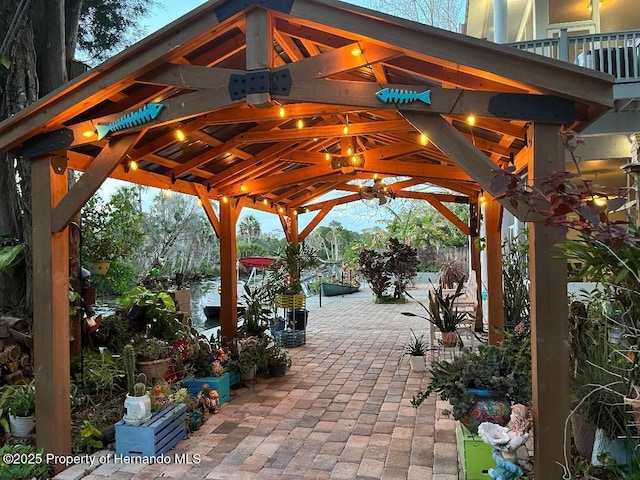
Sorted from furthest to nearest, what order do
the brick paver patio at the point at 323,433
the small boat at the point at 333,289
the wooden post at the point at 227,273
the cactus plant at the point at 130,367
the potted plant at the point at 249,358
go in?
1. the small boat at the point at 333,289
2. the wooden post at the point at 227,273
3. the potted plant at the point at 249,358
4. the cactus plant at the point at 130,367
5. the brick paver patio at the point at 323,433

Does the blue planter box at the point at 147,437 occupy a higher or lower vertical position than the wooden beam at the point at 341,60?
lower

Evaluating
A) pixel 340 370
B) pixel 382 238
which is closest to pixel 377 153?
pixel 340 370

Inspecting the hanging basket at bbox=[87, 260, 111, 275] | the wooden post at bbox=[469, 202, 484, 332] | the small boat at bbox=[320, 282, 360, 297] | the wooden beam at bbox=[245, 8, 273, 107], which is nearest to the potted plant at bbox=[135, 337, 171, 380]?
the hanging basket at bbox=[87, 260, 111, 275]

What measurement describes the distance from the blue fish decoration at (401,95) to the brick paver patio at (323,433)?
2307mm

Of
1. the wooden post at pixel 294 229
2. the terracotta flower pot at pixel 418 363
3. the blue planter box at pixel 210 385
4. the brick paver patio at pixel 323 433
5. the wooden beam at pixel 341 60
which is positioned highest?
the wooden beam at pixel 341 60

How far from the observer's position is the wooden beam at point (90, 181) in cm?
312

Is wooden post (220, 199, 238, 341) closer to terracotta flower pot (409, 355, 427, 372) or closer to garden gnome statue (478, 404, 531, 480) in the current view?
terracotta flower pot (409, 355, 427, 372)

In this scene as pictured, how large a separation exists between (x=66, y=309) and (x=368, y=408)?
2.65 m

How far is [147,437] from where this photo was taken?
3230 mm

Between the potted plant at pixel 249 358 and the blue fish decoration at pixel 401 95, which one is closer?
the blue fish decoration at pixel 401 95

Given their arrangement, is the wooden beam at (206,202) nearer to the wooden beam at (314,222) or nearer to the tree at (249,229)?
the wooden beam at (314,222)

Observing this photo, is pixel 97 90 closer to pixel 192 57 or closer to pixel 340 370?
pixel 192 57

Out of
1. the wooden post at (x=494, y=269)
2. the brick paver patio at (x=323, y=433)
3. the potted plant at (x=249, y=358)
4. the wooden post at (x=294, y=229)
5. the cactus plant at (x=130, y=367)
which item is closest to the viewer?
the brick paver patio at (x=323, y=433)

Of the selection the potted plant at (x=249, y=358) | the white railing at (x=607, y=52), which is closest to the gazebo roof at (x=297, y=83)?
the potted plant at (x=249, y=358)
